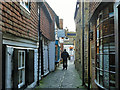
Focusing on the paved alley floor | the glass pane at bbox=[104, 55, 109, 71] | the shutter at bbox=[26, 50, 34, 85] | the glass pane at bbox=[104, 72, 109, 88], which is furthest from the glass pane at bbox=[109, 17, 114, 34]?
the paved alley floor

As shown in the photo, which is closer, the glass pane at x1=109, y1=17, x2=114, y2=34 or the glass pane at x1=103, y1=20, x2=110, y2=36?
the glass pane at x1=109, y1=17, x2=114, y2=34

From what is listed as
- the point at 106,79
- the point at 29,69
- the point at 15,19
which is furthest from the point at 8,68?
the point at 106,79

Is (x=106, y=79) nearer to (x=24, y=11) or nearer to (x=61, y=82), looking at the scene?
(x=24, y=11)

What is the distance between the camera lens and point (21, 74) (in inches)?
190

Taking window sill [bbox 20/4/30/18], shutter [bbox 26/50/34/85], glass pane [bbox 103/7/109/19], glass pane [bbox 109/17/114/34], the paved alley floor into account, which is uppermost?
window sill [bbox 20/4/30/18]

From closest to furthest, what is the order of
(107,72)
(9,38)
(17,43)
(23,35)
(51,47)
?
1. (107,72)
2. (9,38)
3. (17,43)
4. (23,35)
5. (51,47)

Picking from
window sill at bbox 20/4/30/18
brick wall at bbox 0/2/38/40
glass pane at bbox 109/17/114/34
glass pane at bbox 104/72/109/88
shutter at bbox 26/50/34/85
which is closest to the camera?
glass pane at bbox 109/17/114/34

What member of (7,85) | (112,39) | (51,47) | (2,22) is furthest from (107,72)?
(51,47)

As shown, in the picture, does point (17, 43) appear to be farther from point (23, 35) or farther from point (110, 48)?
point (110, 48)

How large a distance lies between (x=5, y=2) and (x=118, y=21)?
2377mm

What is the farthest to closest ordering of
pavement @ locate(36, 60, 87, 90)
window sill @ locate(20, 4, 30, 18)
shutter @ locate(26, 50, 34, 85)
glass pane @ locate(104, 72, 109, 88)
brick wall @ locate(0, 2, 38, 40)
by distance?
pavement @ locate(36, 60, 87, 90)
shutter @ locate(26, 50, 34, 85)
window sill @ locate(20, 4, 30, 18)
glass pane @ locate(104, 72, 109, 88)
brick wall @ locate(0, 2, 38, 40)

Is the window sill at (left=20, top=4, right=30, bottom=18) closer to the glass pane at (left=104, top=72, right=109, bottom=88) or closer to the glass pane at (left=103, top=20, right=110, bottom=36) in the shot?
the glass pane at (left=103, top=20, right=110, bottom=36)

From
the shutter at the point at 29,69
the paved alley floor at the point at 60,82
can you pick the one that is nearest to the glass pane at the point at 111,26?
the shutter at the point at 29,69

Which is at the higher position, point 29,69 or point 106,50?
point 106,50
